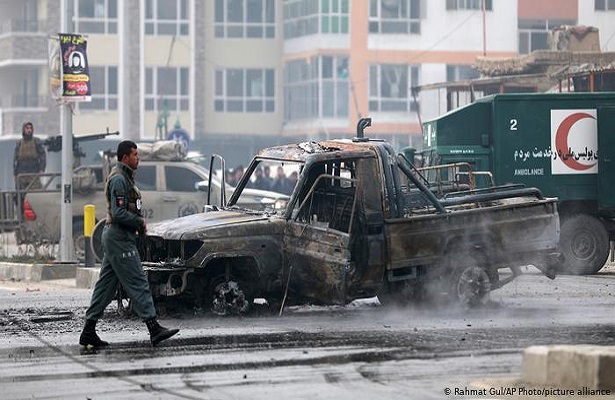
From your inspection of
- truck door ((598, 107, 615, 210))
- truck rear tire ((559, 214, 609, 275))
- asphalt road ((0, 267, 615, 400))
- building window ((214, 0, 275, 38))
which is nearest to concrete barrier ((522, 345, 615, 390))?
asphalt road ((0, 267, 615, 400))

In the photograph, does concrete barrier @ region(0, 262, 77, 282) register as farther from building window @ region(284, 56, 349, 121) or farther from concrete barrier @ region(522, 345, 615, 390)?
building window @ region(284, 56, 349, 121)

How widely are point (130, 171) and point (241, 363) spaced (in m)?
2.41

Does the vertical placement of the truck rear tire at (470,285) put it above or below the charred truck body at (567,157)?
below

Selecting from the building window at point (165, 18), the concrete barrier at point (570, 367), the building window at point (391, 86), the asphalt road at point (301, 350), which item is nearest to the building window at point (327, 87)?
the building window at point (391, 86)

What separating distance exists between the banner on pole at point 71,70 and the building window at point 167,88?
149 ft

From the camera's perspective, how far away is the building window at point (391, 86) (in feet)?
214

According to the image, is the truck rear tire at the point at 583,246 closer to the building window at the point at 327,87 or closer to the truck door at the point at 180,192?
the truck door at the point at 180,192

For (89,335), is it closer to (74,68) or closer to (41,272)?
(41,272)

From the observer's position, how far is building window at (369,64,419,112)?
214 ft

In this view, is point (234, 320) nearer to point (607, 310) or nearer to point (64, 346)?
point (64, 346)

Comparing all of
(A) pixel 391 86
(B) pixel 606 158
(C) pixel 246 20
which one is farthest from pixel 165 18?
(B) pixel 606 158

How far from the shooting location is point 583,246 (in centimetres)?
2111

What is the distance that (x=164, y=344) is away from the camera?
12.1m

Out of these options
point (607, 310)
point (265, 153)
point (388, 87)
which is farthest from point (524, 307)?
point (388, 87)
